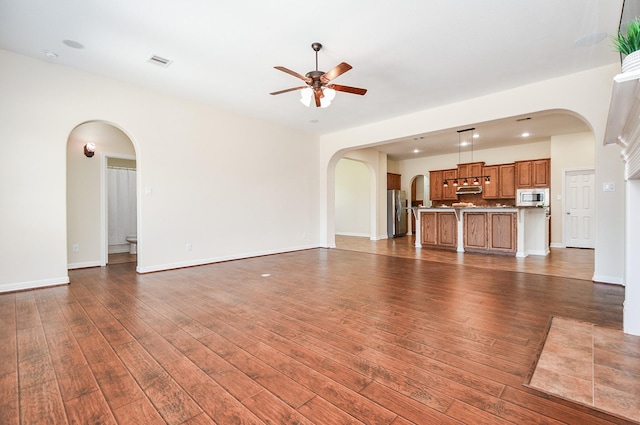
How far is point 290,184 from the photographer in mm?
7004

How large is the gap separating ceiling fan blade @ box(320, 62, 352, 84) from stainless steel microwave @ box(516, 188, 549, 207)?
7.23 metres

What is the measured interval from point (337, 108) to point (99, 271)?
Result: 16.5 feet

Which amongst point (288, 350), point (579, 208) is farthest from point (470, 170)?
point (288, 350)

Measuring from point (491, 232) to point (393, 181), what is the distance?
456 cm

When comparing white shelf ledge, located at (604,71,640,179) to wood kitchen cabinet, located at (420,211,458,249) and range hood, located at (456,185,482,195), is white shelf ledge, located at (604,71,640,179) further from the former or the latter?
range hood, located at (456,185,482,195)

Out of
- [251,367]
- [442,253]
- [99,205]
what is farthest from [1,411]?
[442,253]

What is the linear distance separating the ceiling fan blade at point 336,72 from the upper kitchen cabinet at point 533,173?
25.0ft

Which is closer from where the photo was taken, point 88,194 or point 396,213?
point 88,194

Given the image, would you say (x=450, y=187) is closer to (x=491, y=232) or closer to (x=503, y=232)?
(x=491, y=232)

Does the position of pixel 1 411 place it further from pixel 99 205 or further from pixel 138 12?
pixel 99 205

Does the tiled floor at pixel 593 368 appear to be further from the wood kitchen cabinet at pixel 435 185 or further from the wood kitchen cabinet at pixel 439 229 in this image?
the wood kitchen cabinet at pixel 435 185

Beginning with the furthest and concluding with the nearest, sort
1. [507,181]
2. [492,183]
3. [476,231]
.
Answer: [492,183], [507,181], [476,231]

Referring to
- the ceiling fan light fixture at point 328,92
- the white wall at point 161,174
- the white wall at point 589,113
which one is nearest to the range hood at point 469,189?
the white wall at point 589,113

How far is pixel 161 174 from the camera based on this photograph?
16.1ft
